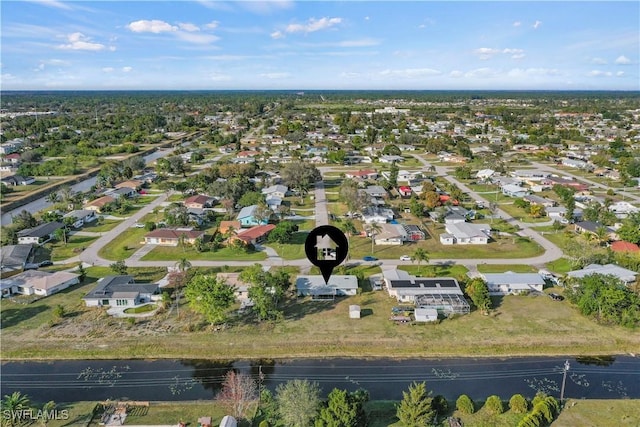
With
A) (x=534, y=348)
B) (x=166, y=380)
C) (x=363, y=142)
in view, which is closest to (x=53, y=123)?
(x=363, y=142)

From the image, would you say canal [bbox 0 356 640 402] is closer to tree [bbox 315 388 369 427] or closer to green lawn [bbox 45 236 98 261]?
tree [bbox 315 388 369 427]

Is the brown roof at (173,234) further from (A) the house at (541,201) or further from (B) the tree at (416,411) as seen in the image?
(A) the house at (541,201)

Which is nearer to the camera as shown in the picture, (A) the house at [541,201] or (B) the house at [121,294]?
(B) the house at [121,294]

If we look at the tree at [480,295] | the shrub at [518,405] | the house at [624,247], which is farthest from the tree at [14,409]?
the house at [624,247]

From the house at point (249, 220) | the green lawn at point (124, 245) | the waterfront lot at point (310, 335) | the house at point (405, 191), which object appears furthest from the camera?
the house at point (405, 191)

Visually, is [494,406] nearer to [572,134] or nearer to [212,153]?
[212,153]

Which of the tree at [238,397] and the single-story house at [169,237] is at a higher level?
the single-story house at [169,237]

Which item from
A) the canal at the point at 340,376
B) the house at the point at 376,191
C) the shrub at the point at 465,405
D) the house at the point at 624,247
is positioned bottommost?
the canal at the point at 340,376
